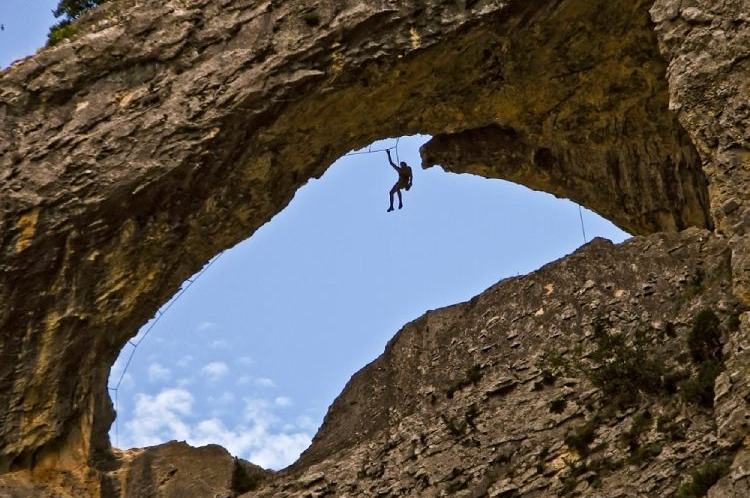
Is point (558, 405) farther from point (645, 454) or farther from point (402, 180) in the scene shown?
point (402, 180)

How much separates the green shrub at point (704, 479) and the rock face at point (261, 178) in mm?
3917

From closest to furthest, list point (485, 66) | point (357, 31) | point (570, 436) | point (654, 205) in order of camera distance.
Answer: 1. point (570, 436)
2. point (357, 31)
3. point (485, 66)
4. point (654, 205)

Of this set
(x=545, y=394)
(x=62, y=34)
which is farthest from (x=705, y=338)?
(x=62, y=34)

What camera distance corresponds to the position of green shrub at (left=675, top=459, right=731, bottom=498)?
21.0m

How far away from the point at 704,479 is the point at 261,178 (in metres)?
12.1

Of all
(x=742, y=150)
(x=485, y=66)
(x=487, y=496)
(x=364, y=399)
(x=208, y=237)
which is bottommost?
(x=487, y=496)

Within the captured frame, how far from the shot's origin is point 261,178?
28703mm

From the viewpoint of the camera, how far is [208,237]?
29.3m

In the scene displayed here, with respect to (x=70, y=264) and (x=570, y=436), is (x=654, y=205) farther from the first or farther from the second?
(x=70, y=264)

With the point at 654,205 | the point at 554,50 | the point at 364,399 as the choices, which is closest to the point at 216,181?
the point at 364,399

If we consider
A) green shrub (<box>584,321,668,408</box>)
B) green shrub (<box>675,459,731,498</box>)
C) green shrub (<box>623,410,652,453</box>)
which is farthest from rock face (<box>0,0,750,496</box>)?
green shrub (<box>675,459,731,498</box>)

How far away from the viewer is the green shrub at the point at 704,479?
21.0 m

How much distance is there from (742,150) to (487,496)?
8.05m

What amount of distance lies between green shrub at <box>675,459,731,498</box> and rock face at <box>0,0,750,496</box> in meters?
3.92
